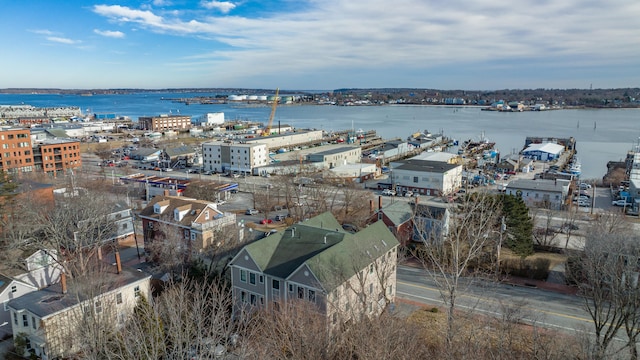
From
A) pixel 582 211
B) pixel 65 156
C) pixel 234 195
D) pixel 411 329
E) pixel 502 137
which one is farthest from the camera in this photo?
pixel 502 137

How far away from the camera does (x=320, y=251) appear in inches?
595

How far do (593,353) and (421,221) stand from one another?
529 inches

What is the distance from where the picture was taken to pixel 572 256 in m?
18.5

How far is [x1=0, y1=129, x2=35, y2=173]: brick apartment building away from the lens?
1601 inches

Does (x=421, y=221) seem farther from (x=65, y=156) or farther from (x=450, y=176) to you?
(x=65, y=156)

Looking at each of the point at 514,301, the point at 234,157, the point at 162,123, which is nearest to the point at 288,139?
the point at 234,157

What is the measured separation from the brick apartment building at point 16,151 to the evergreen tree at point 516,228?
41579 millimetres

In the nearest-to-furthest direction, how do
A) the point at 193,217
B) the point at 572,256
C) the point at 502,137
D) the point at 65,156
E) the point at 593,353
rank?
the point at 593,353 < the point at 572,256 < the point at 193,217 < the point at 65,156 < the point at 502,137

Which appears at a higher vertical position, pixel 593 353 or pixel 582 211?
pixel 593 353

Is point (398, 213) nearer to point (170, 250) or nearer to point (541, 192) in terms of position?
point (170, 250)

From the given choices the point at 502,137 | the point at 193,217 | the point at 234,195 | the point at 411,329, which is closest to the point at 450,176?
the point at 234,195

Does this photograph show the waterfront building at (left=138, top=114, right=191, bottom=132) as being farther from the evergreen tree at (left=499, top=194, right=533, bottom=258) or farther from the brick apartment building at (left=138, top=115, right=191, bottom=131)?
the evergreen tree at (left=499, top=194, right=533, bottom=258)

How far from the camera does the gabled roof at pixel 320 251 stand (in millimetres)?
13953

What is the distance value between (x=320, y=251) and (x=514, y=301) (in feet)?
26.9
